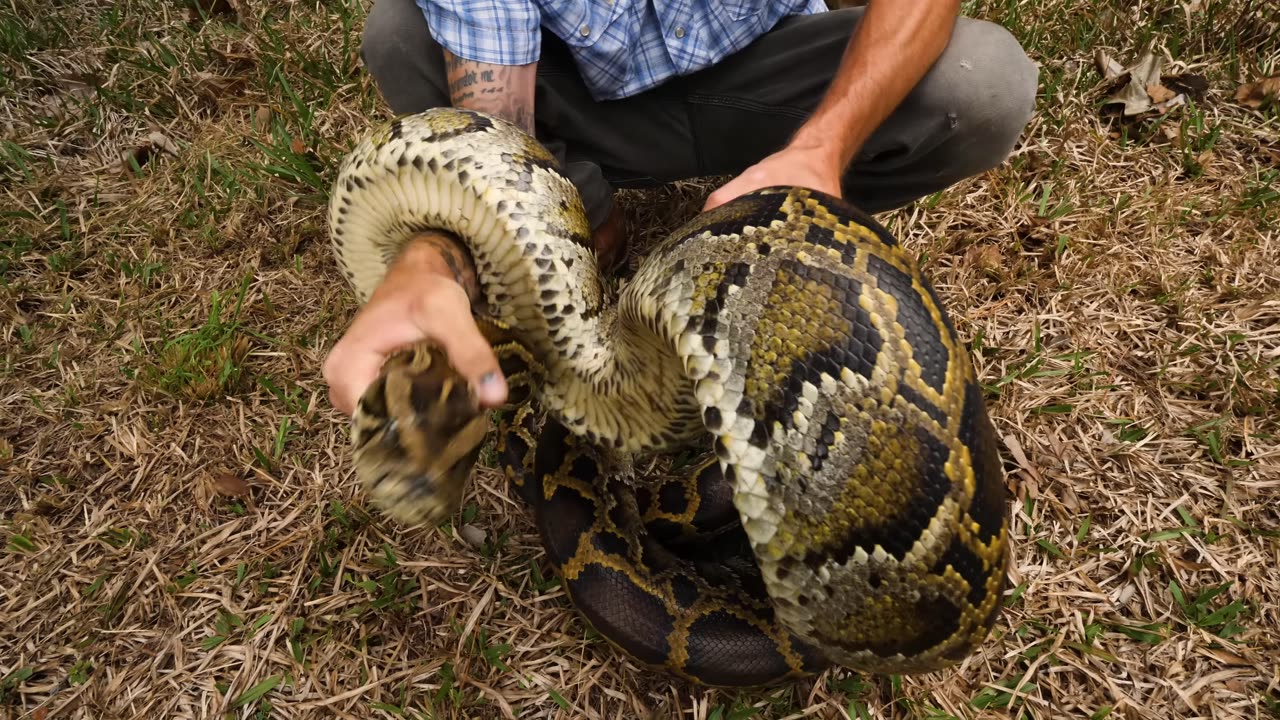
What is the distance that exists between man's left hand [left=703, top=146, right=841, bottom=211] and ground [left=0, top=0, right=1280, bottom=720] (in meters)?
1.27

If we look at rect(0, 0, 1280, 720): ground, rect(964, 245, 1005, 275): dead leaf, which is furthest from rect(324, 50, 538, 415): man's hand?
rect(964, 245, 1005, 275): dead leaf

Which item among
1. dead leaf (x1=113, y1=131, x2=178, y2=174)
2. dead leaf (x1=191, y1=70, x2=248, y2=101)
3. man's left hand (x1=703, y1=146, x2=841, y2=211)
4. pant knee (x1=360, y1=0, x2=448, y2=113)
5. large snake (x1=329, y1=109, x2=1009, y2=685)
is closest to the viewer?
large snake (x1=329, y1=109, x2=1009, y2=685)

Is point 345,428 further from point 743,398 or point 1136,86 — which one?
point 1136,86

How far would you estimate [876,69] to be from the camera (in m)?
2.59

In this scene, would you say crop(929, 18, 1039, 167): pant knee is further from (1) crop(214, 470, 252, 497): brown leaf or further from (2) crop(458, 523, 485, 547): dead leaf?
(1) crop(214, 470, 252, 497): brown leaf

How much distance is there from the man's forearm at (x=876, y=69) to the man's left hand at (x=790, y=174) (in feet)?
0.39

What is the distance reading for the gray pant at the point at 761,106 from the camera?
288cm

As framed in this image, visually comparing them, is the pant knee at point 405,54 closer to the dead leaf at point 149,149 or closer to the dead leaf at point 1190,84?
the dead leaf at point 149,149

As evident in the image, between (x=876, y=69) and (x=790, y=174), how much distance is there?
68 centimetres

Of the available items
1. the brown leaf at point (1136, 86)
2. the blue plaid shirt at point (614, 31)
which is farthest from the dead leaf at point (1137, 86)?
the blue plaid shirt at point (614, 31)

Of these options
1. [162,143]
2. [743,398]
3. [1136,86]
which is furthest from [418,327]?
[1136,86]

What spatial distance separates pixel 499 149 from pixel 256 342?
1.82m

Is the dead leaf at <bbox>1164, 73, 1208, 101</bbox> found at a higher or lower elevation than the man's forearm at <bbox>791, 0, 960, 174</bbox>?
lower

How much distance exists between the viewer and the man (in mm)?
2588
